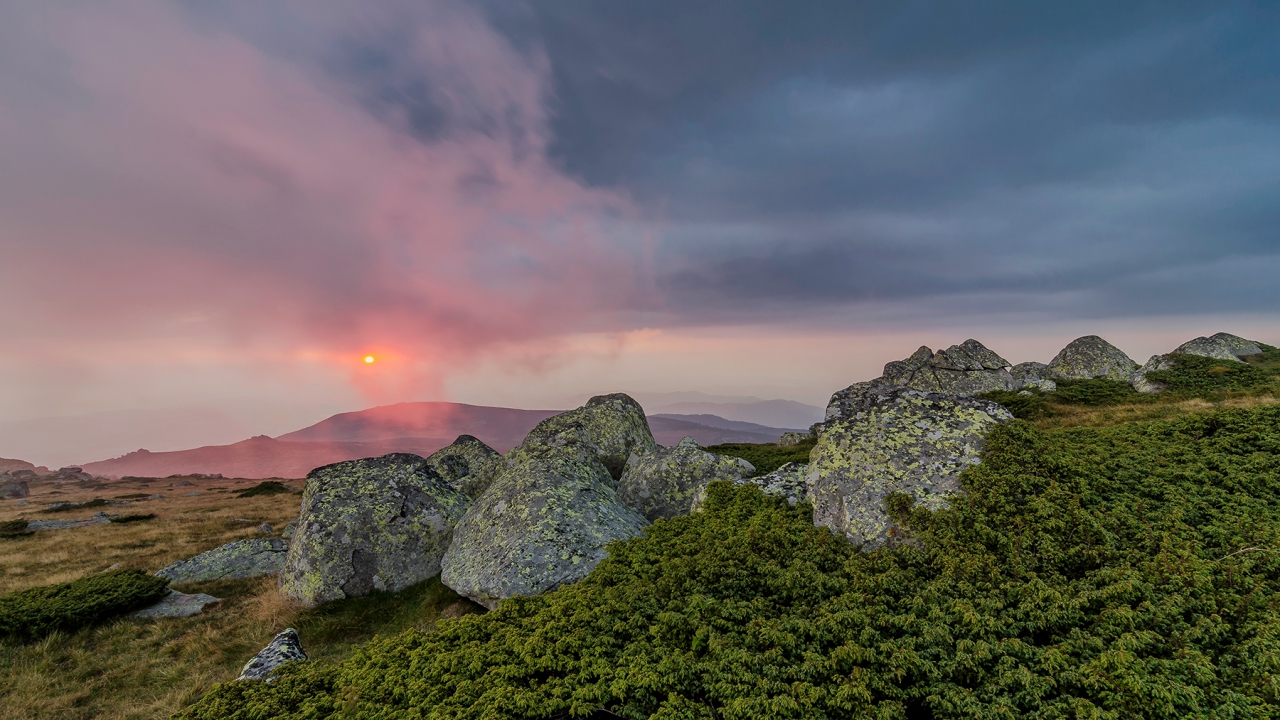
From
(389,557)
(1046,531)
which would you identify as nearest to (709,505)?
(1046,531)

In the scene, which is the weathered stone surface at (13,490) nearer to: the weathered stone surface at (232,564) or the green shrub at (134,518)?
the green shrub at (134,518)

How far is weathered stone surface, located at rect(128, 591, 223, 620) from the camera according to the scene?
1473cm

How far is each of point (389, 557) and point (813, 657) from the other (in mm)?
13508

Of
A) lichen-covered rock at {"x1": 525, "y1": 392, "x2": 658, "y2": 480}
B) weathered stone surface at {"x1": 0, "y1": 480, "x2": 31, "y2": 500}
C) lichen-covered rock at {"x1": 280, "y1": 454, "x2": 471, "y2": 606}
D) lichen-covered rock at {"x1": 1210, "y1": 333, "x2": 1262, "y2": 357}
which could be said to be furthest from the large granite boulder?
weathered stone surface at {"x1": 0, "y1": 480, "x2": 31, "y2": 500}

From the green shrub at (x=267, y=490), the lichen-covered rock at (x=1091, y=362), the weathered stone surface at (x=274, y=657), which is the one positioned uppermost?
the lichen-covered rock at (x=1091, y=362)

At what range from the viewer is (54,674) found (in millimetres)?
11586

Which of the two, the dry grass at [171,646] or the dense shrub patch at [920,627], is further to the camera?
the dry grass at [171,646]

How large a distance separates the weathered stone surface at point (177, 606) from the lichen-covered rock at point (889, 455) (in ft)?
61.2

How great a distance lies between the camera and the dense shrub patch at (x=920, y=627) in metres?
5.04

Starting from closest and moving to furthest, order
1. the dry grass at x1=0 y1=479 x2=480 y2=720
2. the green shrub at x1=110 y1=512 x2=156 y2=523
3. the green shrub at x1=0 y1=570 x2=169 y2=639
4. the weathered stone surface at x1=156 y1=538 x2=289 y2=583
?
1. the dry grass at x1=0 y1=479 x2=480 y2=720
2. the green shrub at x1=0 y1=570 x2=169 y2=639
3. the weathered stone surface at x1=156 y1=538 x2=289 y2=583
4. the green shrub at x1=110 y1=512 x2=156 y2=523

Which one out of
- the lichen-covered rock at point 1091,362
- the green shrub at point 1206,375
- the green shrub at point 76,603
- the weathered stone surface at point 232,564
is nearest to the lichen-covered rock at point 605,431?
the weathered stone surface at point 232,564

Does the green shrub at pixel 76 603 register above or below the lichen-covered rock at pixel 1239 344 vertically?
below

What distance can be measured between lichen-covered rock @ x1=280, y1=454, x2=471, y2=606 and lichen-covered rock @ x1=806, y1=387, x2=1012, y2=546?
466 inches

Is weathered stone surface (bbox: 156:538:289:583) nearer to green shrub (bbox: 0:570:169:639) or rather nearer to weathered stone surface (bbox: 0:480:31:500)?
green shrub (bbox: 0:570:169:639)
